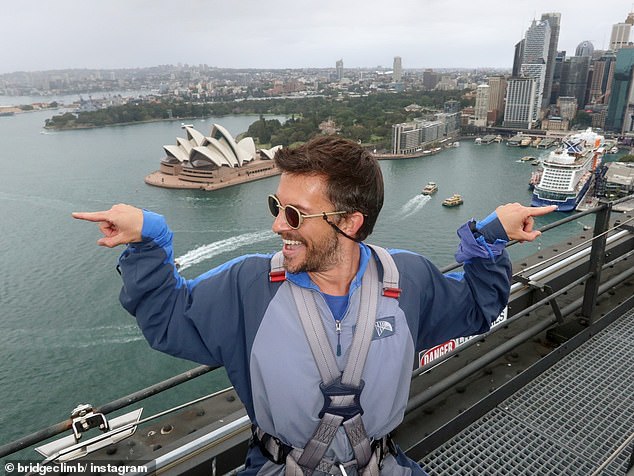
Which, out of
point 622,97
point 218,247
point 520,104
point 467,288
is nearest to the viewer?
point 467,288

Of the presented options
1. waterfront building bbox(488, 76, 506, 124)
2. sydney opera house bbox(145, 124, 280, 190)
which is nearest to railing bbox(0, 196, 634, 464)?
sydney opera house bbox(145, 124, 280, 190)

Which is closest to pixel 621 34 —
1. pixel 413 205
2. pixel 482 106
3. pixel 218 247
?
pixel 482 106

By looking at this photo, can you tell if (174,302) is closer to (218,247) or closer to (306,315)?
(306,315)

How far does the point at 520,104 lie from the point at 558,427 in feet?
86.2

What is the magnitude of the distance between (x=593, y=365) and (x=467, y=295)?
0.55 meters

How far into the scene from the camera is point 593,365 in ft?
3.03

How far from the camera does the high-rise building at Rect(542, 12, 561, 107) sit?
30.1 m

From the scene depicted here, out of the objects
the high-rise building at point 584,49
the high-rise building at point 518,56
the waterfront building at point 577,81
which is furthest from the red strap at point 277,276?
the high-rise building at point 584,49

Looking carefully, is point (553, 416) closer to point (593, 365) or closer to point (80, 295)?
point (593, 365)

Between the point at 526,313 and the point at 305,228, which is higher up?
the point at 305,228

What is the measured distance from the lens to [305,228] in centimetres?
48

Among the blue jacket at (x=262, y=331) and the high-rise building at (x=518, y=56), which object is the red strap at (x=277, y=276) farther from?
the high-rise building at (x=518, y=56)

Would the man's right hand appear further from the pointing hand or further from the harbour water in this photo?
the harbour water

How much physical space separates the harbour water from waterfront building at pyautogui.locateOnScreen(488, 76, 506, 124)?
6521mm
